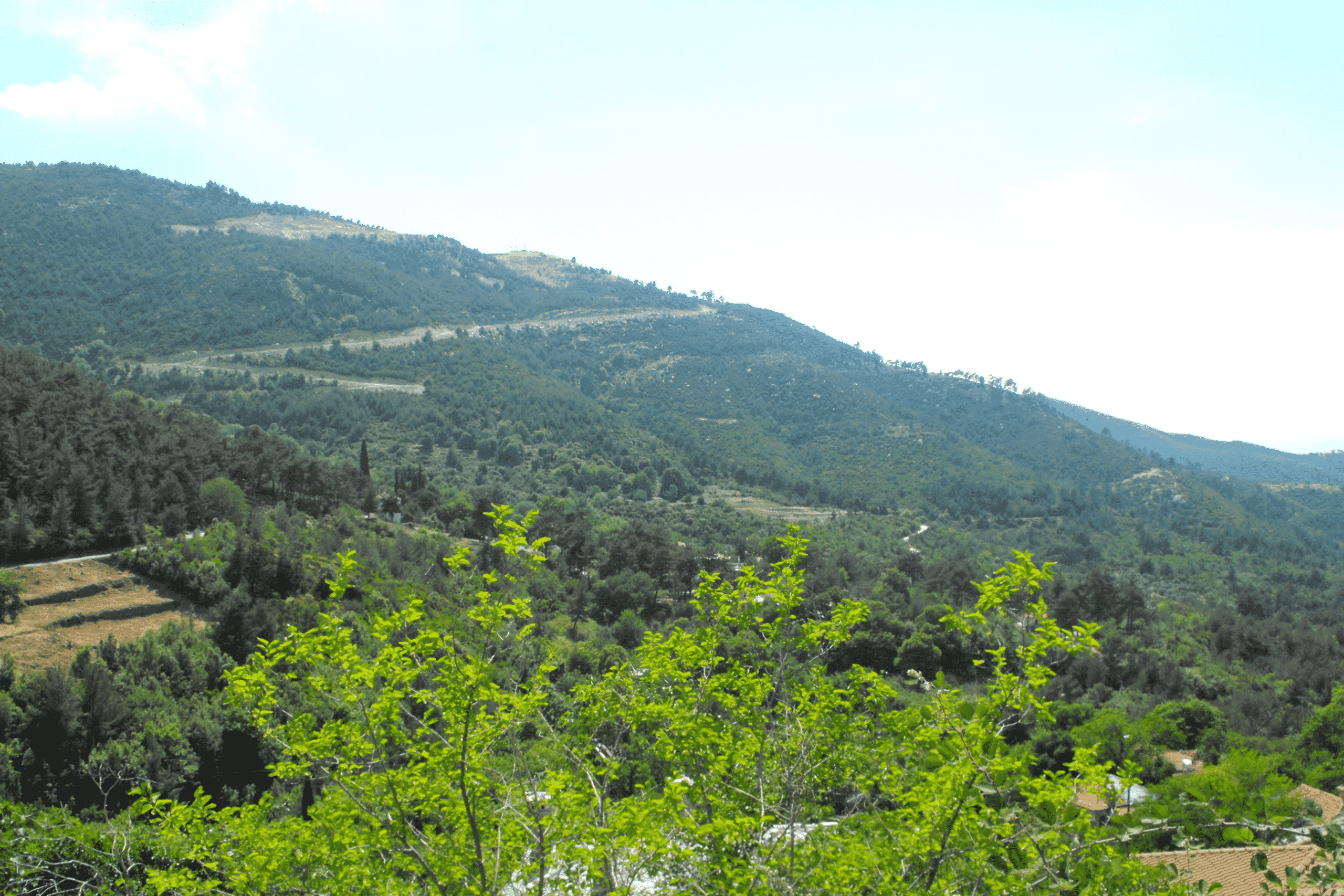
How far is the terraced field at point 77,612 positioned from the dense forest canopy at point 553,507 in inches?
55.7

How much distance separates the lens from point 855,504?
91875 mm

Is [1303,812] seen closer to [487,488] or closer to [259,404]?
[487,488]

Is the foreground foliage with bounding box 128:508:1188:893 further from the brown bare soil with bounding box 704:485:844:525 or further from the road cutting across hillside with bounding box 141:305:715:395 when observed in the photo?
the road cutting across hillside with bounding box 141:305:715:395

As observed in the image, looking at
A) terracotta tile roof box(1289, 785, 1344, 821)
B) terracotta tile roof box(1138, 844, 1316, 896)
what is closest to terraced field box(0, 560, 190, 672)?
→ terracotta tile roof box(1138, 844, 1316, 896)

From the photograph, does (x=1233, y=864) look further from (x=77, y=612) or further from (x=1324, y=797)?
(x=77, y=612)

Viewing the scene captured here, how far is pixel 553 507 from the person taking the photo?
64188 millimetres

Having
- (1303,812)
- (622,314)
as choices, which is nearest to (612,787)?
(1303,812)

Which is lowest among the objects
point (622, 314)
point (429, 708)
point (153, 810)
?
point (153, 810)

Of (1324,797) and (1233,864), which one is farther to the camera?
(1324,797)

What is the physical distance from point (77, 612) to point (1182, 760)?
148 feet

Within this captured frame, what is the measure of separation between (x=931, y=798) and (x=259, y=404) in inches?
3899

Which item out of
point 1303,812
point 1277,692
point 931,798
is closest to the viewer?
point 1303,812

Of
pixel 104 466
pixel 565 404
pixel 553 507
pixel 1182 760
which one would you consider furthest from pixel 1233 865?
pixel 565 404

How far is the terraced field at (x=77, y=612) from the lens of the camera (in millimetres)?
25234
